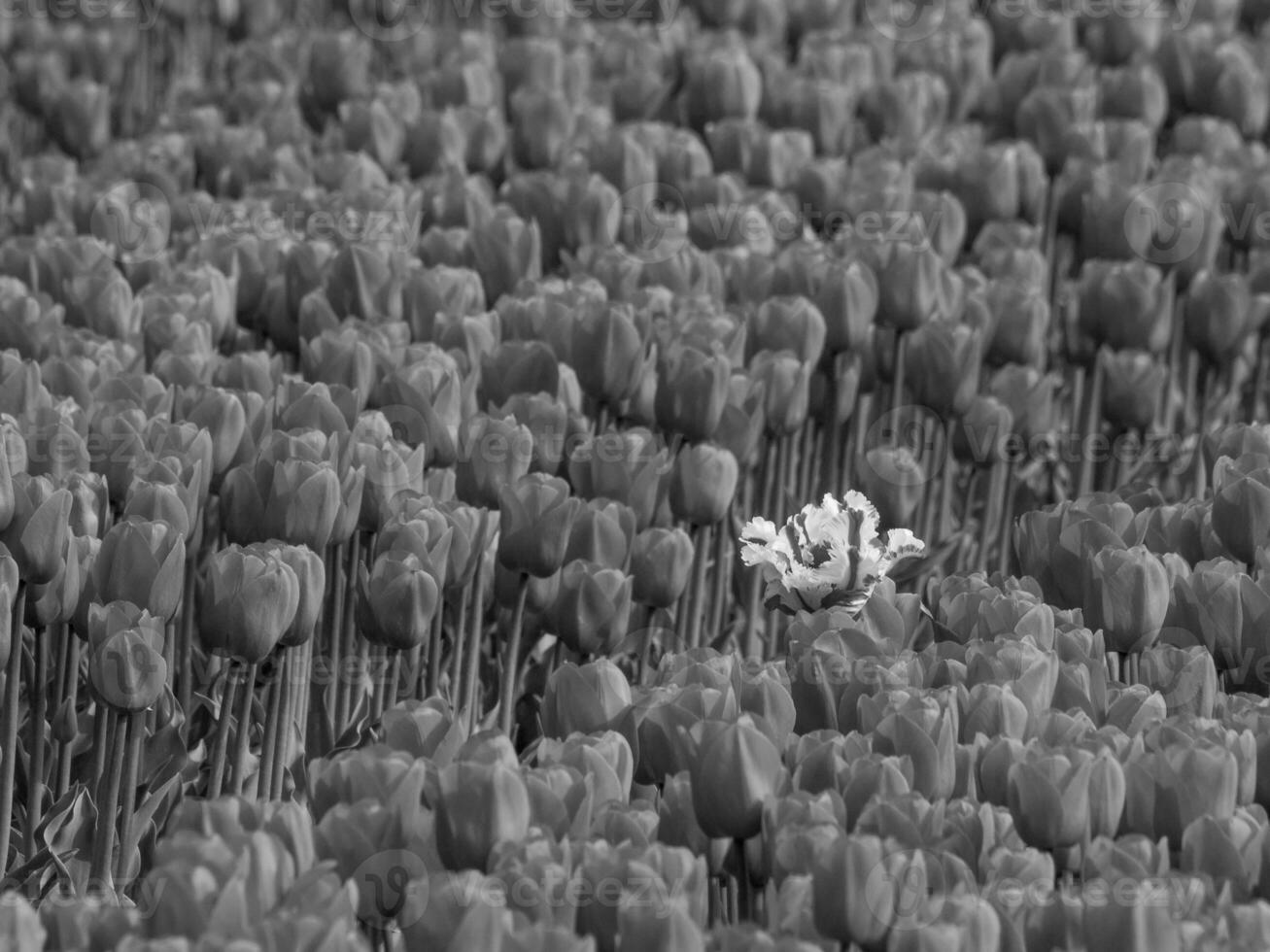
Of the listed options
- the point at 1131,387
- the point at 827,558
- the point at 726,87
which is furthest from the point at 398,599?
the point at 726,87

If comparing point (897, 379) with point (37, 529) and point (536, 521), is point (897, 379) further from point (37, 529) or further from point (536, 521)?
point (37, 529)

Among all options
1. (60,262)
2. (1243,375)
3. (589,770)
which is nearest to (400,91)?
(60,262)

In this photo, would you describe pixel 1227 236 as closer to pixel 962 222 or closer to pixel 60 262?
pixel 962 222

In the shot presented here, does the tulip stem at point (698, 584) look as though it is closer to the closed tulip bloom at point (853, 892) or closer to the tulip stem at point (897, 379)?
the tulip stem at point (897, 379)

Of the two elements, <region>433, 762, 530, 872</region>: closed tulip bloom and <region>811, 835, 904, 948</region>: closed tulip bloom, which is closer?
<region>811, 835, 904, 948</region>: closed tulip bloom

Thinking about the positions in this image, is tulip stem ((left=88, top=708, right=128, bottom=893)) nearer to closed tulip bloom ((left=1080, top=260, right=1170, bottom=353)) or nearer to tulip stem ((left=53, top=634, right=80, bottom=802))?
tulip stem ((left=53, top=634, right=80, bottom=802))

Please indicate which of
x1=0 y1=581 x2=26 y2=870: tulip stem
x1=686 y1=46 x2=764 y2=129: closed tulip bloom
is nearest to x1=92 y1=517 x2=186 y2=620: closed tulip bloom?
x1=0 y1=581 x2=26 y2=870: tulip stem

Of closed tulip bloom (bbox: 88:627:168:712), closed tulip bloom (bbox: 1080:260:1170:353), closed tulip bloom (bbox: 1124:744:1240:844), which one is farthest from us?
closed tulip bloom (bbox: 1080:260:1170:353)

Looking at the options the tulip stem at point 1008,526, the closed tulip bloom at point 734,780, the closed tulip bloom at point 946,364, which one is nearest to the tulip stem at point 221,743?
the closed tulip bloom at point 734,780
